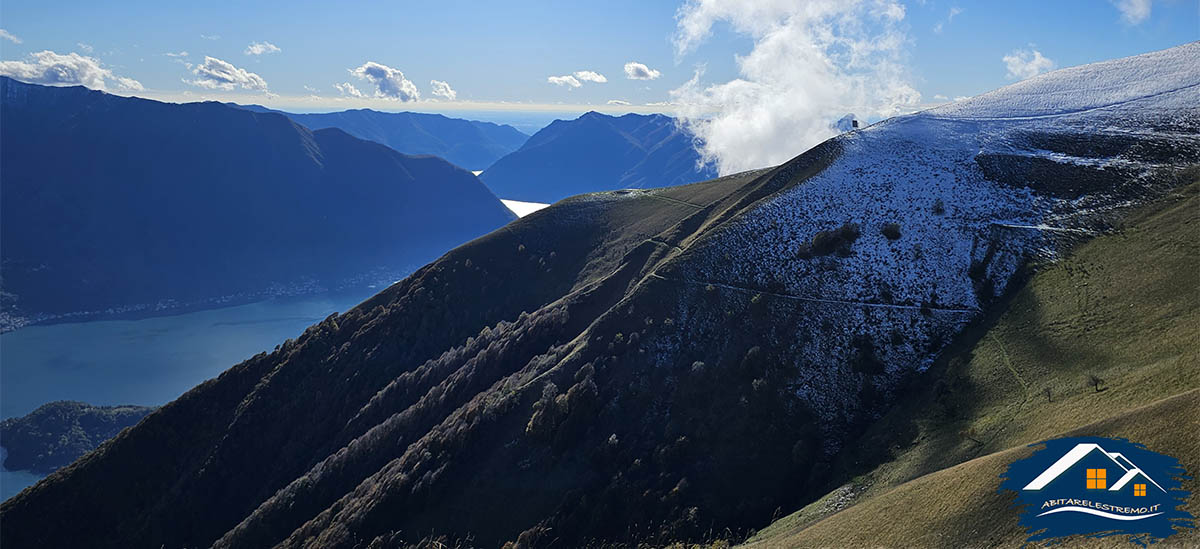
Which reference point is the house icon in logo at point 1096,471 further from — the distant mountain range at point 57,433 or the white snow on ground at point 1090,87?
the distant mountain range at point 57,433

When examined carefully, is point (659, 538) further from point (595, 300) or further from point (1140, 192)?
point (1140, 192)

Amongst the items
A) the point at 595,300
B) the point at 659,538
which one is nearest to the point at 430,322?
the point at 595,300

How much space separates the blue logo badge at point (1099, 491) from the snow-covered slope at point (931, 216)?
18677 mm

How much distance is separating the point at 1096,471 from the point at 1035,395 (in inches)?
558

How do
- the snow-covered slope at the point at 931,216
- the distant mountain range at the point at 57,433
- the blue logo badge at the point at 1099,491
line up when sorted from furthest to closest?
the distant mountain range at the point at 57,433 < the snow-covered slope at the point at 931,216 < the blue logo badge at the point at 1099,491

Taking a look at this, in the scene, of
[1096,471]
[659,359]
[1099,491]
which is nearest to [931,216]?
[659,359]

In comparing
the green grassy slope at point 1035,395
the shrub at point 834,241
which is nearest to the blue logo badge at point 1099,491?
the green grassy slope at point 1035,395

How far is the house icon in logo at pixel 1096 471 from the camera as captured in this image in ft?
78.0

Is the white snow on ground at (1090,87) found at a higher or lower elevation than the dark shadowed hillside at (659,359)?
higher

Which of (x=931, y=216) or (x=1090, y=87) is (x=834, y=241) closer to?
(x=931, y=216)

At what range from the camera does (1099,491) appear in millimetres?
24219

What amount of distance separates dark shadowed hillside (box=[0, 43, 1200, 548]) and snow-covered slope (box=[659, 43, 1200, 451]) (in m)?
0.27

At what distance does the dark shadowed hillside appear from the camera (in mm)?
47750

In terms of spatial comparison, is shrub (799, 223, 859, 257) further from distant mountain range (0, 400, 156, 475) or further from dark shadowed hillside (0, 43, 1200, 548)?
distant mountain range (0, 400, 156, 475)
